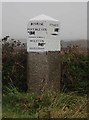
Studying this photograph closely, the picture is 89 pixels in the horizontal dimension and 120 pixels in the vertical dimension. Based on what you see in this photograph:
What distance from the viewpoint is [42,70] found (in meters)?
10.9

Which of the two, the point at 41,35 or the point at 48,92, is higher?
the point at 41,35

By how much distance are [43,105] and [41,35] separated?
1961mm

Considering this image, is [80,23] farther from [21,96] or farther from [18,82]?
[21,96]

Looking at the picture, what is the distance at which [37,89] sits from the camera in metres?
10.8

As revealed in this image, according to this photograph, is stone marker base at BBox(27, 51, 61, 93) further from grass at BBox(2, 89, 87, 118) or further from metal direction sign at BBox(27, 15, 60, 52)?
grass at BBox(2, 89, 87, 118)

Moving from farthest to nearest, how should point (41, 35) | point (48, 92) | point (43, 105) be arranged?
point (41, 35) < point (48, 92) < point (43, 105)

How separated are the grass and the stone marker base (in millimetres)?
511

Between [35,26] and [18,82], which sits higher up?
[35,26]

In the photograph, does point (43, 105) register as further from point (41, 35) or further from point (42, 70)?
point (41, 35)

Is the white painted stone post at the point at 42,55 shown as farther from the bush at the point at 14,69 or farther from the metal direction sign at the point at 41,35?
the bush at the point at 14,69

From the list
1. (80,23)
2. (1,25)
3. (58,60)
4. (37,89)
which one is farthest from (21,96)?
(80,23)

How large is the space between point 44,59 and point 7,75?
95 cm

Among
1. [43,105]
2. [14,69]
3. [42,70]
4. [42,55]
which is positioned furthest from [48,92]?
[14,69]

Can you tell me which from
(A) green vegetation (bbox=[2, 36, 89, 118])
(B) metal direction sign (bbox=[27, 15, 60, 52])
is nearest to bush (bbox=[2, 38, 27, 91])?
(A) green vegetation (bbox=[2, 36, 89, 118])
